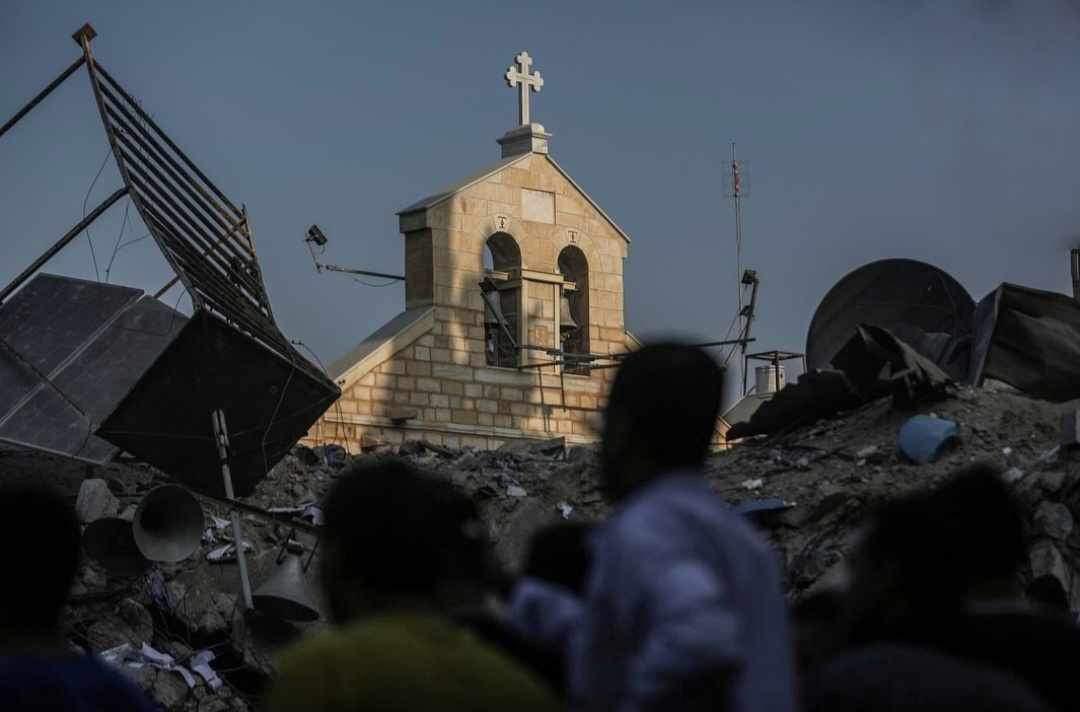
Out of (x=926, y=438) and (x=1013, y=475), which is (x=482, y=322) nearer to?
(x=926, y=438)

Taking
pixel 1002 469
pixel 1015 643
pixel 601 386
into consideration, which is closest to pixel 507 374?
pixel 601 386

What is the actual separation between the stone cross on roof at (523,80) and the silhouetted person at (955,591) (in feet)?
87.0

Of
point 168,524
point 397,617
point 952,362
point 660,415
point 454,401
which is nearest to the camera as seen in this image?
point 397,617

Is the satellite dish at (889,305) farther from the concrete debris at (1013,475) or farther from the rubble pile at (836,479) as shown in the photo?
the concrete debris at (1013,475)

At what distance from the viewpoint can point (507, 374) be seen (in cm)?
2738

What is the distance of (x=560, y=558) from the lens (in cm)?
376

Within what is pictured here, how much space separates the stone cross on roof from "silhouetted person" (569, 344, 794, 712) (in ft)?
87.8

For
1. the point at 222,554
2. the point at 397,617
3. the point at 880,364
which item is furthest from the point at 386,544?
the point at 880,364

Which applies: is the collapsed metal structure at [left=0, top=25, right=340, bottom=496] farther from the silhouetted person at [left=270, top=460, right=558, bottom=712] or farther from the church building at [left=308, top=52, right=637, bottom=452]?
the silhouetted person at [left=270, top=460, right=558, bottom=712]

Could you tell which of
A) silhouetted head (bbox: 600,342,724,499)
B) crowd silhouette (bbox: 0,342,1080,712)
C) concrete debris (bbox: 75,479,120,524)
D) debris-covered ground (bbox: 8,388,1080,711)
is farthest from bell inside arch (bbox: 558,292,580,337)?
silhouetted head (bbox: 600,342,724,499)

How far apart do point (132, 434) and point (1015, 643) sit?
477 inches

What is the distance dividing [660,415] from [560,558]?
30.8 inches

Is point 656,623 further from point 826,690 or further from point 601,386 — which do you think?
point 601,386

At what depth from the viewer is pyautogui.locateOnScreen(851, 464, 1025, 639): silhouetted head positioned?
329 centimetres
